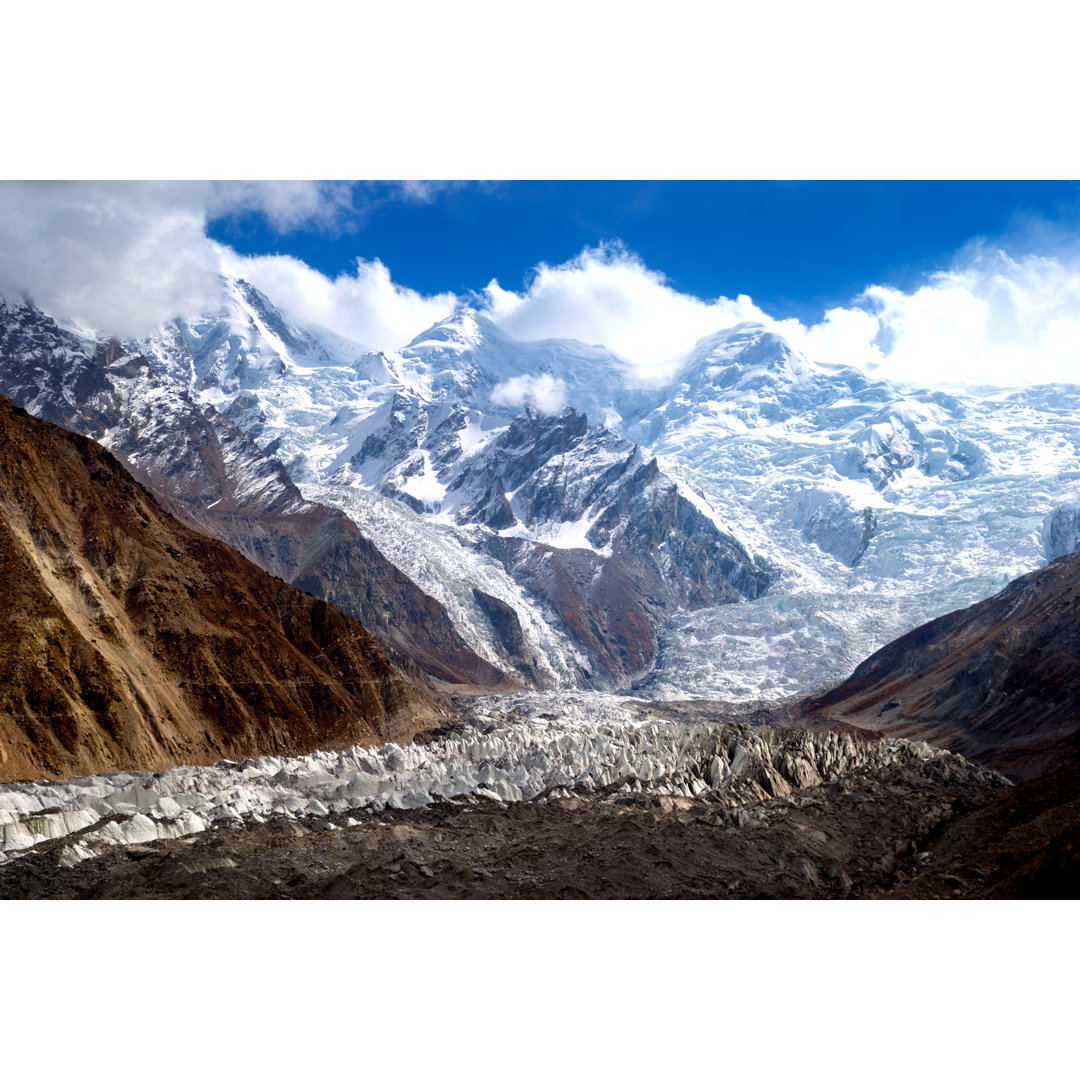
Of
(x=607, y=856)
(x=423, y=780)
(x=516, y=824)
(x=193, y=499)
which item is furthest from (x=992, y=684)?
(x=193, y=499)

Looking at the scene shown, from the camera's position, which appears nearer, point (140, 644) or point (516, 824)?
point (516, 824)

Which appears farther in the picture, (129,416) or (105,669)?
(129,416)

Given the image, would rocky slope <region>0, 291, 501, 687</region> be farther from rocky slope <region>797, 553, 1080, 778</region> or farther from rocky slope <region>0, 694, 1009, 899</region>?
rocky slope <region>0, 694, 1009, 899</region>

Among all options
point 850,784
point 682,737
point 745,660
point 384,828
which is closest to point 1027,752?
point 682,737

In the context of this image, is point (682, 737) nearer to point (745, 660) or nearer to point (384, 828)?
point (384, 828)

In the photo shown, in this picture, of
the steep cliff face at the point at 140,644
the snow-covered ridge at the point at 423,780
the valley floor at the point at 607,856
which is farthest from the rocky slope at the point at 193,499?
the valley floor at the point at 607,856

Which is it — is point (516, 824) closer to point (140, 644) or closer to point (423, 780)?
point (423, 780)

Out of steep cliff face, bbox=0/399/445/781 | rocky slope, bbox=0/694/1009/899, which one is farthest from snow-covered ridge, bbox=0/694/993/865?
steep cliff face, bbox=0/399/445/781
